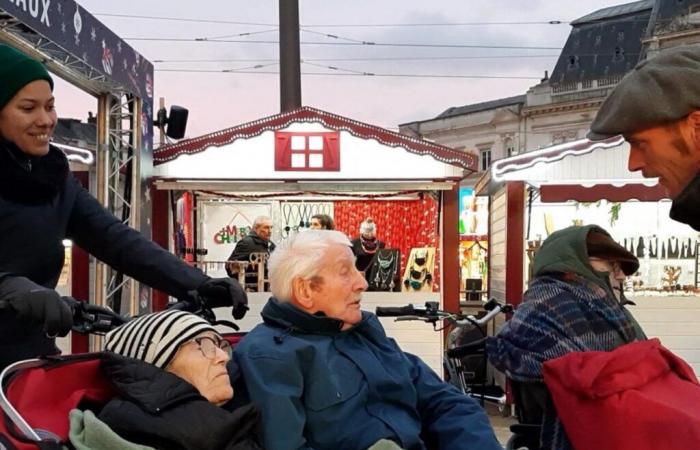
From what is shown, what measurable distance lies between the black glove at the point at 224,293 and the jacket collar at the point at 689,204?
1.26 metres

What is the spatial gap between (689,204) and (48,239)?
1582 millimetres

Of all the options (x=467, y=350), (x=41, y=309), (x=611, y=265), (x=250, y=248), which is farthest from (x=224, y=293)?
(x=250, y=248)

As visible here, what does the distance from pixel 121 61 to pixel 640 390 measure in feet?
20.7

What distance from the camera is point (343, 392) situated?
2.35 metres

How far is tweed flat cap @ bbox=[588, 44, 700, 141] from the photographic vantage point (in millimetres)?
1504

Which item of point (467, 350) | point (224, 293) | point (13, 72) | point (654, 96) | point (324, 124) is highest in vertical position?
point (324, 124)

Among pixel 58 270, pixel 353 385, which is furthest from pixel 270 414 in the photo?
pixel 58 270

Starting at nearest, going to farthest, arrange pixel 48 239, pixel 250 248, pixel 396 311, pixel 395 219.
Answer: pixel 48 239 → pixel 396 311 → pixel 250 248 → pixel 395 219

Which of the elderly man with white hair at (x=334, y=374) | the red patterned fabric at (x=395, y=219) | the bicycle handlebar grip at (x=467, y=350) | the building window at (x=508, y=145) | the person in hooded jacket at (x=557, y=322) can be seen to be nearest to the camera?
the elderly man with white hair at (x=334, y=374)

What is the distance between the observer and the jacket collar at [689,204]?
1.41 metres

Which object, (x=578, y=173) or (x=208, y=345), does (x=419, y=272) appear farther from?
(x=208, y=345)

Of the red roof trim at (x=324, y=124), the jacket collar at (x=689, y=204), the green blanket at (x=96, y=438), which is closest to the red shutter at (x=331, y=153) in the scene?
the red roof trim at (x=324, y=124)

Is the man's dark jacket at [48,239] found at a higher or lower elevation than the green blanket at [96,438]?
higher

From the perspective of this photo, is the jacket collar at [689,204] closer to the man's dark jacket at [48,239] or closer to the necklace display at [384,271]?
the man's dark jacket at [48,239]
